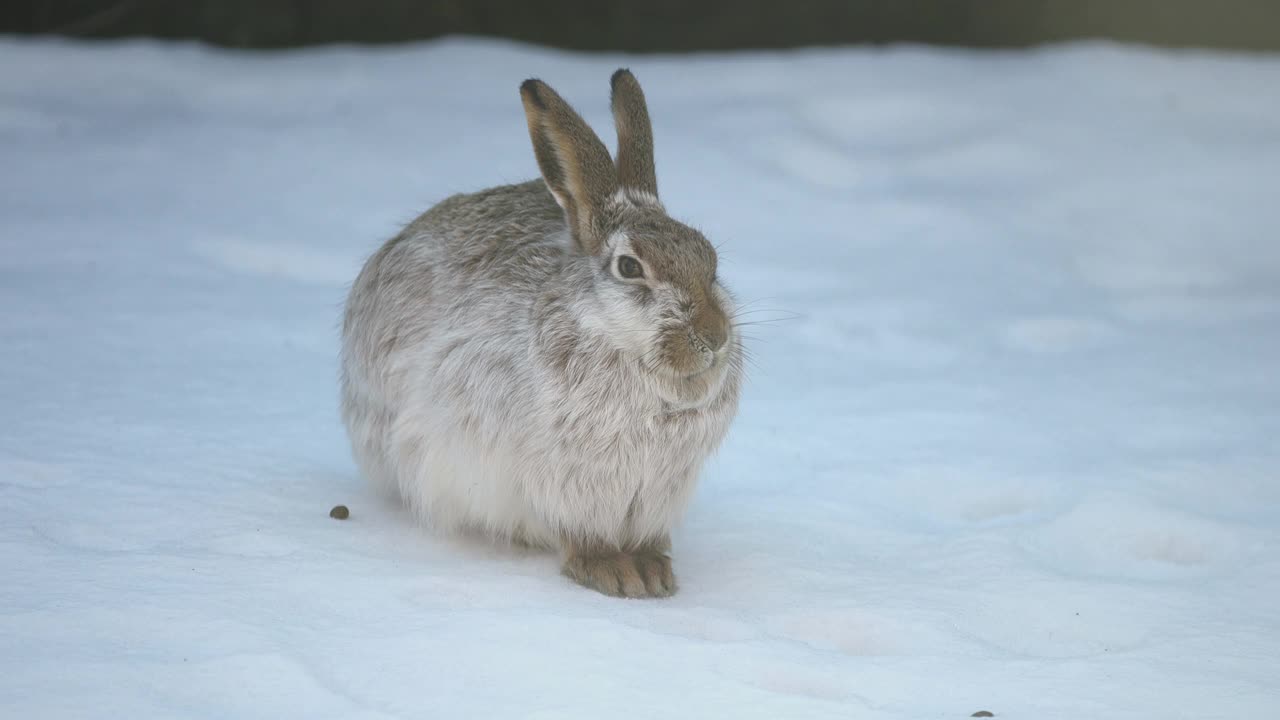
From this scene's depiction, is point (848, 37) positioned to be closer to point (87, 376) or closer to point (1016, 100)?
point (1016, 100)

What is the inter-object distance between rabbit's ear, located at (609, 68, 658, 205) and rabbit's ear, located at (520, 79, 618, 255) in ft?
0.29

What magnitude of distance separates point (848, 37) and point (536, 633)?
6.23 meters

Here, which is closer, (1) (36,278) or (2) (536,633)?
(2) (536,633)

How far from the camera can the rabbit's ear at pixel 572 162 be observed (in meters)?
3.19

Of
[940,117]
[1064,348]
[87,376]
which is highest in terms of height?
[940,117]

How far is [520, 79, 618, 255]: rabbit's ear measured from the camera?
319 cm

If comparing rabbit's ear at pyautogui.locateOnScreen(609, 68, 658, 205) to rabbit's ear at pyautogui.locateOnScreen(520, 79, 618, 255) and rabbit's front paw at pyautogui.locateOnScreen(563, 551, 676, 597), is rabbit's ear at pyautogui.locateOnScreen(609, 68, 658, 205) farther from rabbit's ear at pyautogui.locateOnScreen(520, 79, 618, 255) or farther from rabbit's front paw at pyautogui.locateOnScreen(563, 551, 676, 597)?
rabbit's front paw at pyautogui.locateOnScreen(563, 551, 676, 597)

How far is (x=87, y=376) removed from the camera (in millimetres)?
4285

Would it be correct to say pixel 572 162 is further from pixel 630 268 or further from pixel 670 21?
pixel 670 21

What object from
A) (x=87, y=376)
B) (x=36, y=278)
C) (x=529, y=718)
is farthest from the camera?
(x=36, y=278)

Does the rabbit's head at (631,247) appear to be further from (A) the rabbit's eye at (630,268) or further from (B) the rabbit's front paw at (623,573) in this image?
(B) the rabbit's front paw at (623,573)

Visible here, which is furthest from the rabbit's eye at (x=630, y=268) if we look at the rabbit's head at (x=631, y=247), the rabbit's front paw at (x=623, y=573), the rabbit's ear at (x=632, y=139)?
the rabbit's front paw at (x=623, y=573)

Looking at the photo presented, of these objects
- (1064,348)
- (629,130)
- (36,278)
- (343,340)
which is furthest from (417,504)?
(1064,348)

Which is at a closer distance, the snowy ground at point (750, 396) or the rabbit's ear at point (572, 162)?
the snowy ground at point (750, 396)
